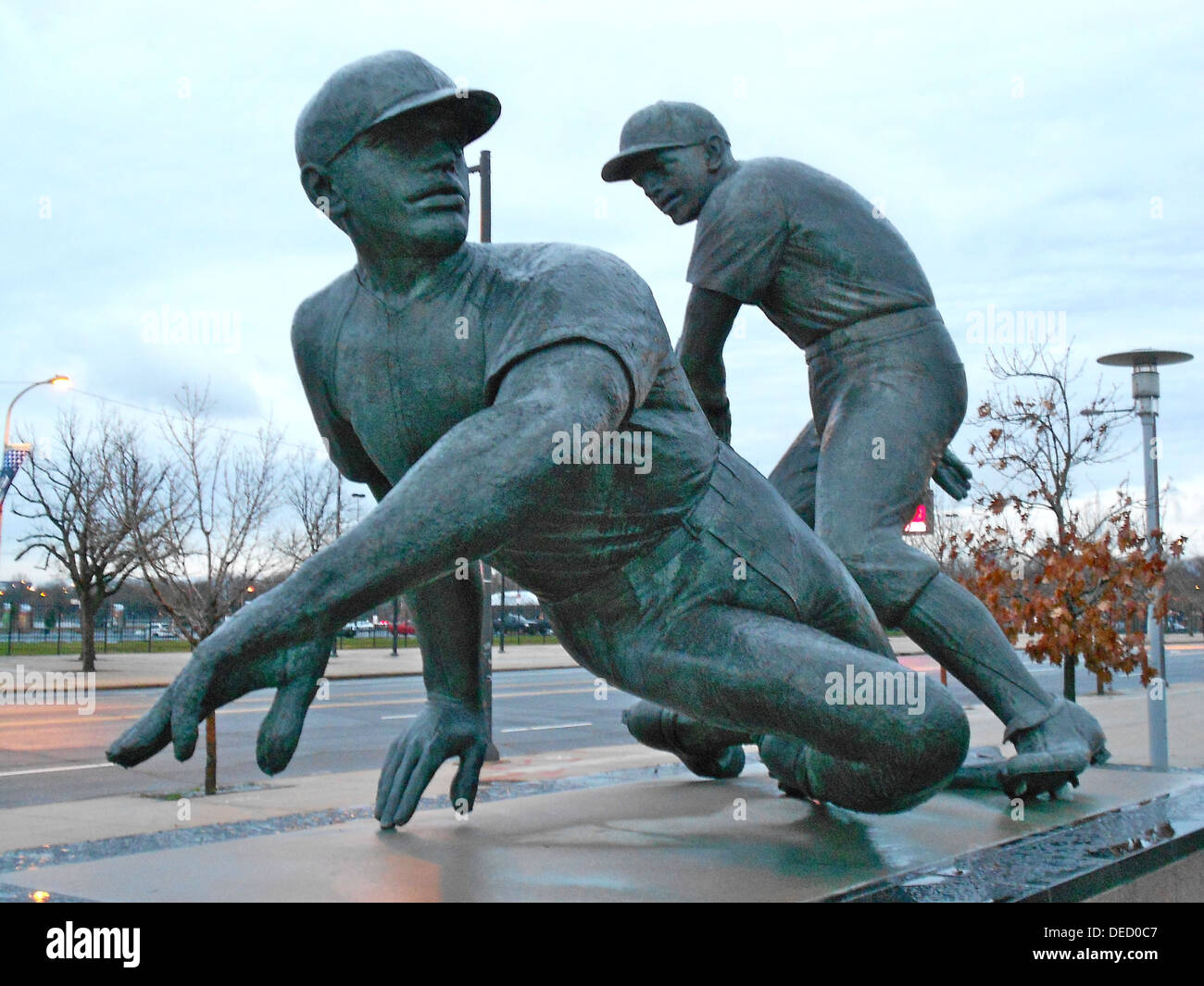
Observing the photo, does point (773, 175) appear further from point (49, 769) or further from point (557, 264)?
point (49, 769)

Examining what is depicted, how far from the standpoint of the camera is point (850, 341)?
135 inches

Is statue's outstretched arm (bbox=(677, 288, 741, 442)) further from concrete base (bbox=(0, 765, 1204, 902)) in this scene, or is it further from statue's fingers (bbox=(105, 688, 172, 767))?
statue's fingers (bbox=(105, 688, 172, 767))

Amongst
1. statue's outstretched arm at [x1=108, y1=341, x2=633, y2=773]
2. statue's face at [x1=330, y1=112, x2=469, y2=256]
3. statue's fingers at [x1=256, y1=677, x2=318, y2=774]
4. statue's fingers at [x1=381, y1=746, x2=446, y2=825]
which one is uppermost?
statue's face at [x1=330, y1=112, x2=469, y2=256]

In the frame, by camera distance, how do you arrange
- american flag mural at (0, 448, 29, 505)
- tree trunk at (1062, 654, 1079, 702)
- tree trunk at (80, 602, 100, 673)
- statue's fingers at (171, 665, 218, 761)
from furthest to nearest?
tree trunk at (80, 602, 100, 673) < american flag mural at (0, 448, 29, 505) < tree trunk at (1062, 654, 1079, 702) < statue's fingers at (171, 665, 218, 761)

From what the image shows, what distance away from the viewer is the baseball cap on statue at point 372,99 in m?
2.20

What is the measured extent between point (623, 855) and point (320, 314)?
138 cm

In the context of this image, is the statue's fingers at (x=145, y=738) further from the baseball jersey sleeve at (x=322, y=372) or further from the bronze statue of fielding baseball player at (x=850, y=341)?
the bronze statue of fielding baseball player at (x=850, y=341)

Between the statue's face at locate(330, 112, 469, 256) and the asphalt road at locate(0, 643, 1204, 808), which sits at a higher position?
the statue's face at locate(330, 112, 469, 256)

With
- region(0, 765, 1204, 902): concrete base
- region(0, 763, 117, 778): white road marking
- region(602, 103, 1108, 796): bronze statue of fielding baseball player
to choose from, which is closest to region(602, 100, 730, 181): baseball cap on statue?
region(602, 103, 1108, 796): bronze statue of fielding baseball player

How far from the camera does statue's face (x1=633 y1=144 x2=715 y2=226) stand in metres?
3.43

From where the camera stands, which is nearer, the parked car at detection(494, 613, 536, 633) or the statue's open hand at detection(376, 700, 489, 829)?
the statue's open hand at detection(376, 700, 489, 829)

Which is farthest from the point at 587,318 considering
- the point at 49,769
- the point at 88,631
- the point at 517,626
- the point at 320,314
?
the point at 517,626

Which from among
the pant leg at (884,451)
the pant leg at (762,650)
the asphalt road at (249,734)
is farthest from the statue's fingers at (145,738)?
the asphalt road at (249,734)
